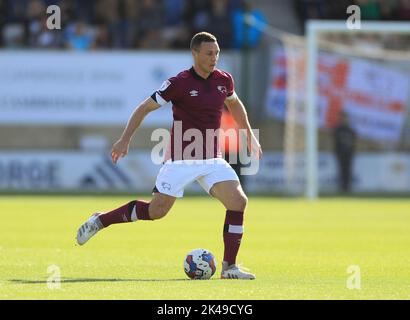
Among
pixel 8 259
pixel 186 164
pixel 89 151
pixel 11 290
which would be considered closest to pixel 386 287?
pixel 186 164

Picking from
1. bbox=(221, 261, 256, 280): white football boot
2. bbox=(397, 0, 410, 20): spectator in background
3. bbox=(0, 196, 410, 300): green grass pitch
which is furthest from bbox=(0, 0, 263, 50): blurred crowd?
bbox=(221, 261, 256, 280): white football boot

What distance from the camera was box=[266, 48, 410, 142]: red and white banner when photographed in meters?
31.6

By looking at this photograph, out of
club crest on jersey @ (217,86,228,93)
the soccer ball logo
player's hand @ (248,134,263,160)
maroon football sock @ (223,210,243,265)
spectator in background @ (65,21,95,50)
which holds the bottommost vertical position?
the soccer ball logo

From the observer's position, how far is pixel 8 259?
12492mm

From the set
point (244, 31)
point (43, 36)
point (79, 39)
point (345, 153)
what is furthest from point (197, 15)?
point (345, 153)

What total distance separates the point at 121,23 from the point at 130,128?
21.5m

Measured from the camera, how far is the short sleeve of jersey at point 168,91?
11133mm

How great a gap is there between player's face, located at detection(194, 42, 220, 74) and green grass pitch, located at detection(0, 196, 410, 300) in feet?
7.14

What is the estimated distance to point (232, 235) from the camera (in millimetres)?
11102

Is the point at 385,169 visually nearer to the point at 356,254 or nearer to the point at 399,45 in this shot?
the point at 399,45

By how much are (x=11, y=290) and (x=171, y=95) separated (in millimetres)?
2842

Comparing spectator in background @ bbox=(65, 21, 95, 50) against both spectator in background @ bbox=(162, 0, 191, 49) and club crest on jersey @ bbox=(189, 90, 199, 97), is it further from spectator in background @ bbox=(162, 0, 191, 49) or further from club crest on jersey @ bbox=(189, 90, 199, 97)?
club crest on jersey @ bbox=(189, 90, 199, 97)

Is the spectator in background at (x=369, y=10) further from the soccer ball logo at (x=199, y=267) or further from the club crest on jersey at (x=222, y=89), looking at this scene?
the soccer ball logo at (x=199, y=267)
